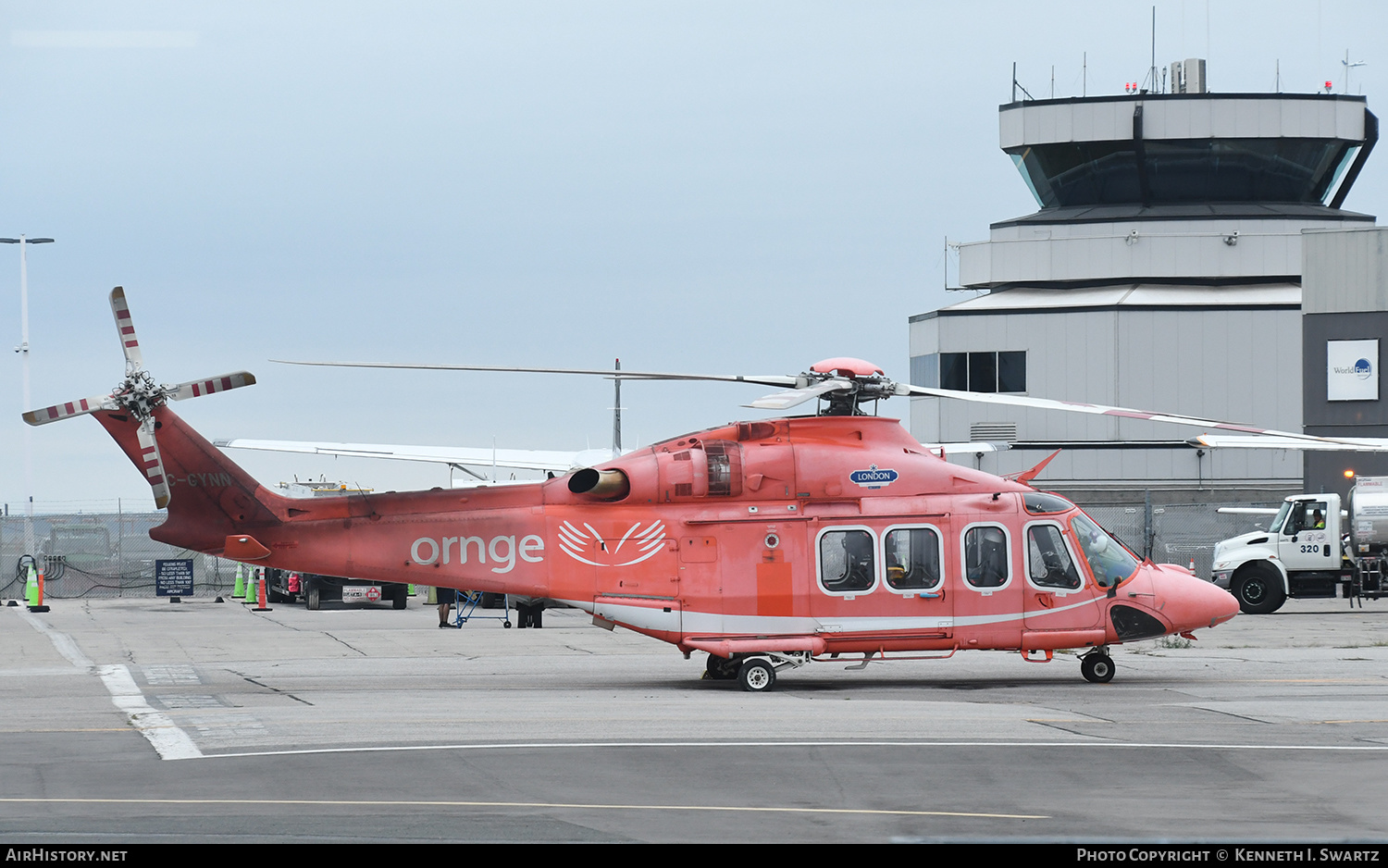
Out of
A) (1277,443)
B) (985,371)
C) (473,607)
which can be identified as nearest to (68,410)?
(1277,443)

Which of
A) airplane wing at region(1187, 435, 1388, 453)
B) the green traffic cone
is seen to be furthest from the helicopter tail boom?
the green traffic cone

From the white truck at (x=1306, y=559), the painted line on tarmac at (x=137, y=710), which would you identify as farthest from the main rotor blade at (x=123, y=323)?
the white truck at (x=1306, y=559)

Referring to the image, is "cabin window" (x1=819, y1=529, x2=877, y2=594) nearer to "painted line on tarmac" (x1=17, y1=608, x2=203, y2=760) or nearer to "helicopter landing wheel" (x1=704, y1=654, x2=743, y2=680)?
"helicopter landing wheel" (x1=704, y1=654, x2=743, y2=680)

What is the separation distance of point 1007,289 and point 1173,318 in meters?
7.12

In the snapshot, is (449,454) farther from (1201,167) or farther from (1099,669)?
(1201,167)

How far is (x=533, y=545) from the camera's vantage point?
18.2 metres

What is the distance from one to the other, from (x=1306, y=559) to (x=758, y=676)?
2162 cm

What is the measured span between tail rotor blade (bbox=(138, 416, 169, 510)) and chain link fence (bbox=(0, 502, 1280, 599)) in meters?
25.8

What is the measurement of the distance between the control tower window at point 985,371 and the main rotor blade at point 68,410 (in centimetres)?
4212

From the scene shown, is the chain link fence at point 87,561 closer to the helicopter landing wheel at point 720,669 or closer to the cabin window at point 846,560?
the helicopter landing wheel at point 720,669

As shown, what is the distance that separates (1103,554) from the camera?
61.6 ft

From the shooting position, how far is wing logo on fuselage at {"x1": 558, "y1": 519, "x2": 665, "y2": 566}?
1819cm
